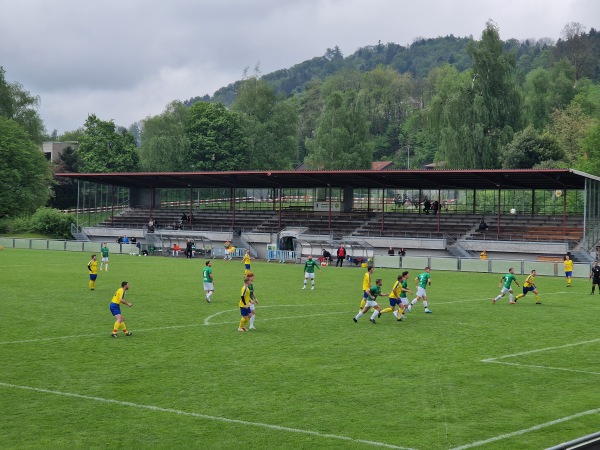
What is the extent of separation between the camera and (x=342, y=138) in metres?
108

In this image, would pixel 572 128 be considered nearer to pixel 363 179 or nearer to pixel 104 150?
pixel 363 179

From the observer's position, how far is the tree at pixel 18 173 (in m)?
89.5

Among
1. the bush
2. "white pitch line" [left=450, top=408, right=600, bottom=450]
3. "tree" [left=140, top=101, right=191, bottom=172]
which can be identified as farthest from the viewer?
"tree" [left=140, top=101, right=191, bottom=172]

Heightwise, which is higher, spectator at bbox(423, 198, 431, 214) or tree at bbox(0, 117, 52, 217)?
tree at bbox(0, 117, 52, 217)

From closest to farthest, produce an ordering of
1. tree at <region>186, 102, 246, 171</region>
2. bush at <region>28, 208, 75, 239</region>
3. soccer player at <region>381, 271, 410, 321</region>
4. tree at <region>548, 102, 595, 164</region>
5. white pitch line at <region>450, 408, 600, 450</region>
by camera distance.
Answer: white pitch line at <region>450, 408, 600, 450</region> < soccer player at <region>381, 271, 410, 321</region> < bush at <region>28, 208, 75, 239</region> < tree at <region>548, 102, 595, 164</region> < tree at <region>186, 102, 246, 171</region>

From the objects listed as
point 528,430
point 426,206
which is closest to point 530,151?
point 426,206

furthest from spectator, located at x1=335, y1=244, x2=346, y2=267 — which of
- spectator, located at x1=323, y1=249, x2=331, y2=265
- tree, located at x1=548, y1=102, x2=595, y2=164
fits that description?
tree, located at x1=548, y1=102, x2=595, y2=164

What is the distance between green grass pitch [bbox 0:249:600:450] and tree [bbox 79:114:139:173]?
283 feet

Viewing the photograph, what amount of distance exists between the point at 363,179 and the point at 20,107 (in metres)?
58.8

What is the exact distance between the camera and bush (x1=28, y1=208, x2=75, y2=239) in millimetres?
89125

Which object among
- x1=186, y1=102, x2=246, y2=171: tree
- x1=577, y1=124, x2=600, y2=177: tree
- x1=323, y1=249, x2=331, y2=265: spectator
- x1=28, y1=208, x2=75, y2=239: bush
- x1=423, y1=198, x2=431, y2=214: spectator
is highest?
x1=186, y1=102, x2=246, y2=171: tree

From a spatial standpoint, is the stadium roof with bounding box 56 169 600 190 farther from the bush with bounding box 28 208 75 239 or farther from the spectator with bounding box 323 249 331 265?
the bush with bounding box 28 208 75 239

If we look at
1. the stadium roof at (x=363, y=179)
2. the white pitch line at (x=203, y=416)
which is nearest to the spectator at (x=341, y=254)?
the stadium roof at (x=363, y=179)

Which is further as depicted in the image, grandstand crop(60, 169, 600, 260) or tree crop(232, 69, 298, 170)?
tree crop(232, 69, 298, 170)
